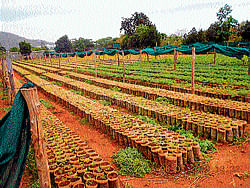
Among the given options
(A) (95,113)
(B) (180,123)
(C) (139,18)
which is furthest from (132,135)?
(C) (139,18)

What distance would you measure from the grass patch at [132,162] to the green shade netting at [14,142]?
7.06 feet

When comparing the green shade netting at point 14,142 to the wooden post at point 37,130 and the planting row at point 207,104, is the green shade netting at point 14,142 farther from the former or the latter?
the planting row at point 207,104

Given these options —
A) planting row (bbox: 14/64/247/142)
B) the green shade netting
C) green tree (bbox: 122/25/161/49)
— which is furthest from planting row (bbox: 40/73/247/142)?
green tree (bbox: 122/25/161/49)

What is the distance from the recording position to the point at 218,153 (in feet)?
15.8

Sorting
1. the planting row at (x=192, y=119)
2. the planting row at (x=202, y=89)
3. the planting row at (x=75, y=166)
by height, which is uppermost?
the planting row at (x=202, y=89)

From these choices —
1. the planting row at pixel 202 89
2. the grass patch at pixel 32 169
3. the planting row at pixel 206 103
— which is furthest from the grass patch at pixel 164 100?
the grass patch at pixel 32 169

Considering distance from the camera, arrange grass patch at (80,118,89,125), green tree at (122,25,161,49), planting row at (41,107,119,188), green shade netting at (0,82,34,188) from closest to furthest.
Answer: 1. green shade netting at (0,82,34,188)
2. planting row at (41,107,119,188)
3. grass patch at (80,118,89,125)
4. green tree at (122,25,161,49)

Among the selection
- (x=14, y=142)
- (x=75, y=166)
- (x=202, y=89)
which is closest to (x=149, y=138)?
(x=75, y=166)

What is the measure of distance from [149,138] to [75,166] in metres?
1.86

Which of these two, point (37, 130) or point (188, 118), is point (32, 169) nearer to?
point (37, 130)

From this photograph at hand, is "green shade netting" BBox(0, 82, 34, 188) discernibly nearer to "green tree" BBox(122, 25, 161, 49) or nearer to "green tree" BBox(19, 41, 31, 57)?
"green tree" BBox(122, 25, 161, 49)

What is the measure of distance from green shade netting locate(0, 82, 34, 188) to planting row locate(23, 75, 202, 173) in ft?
8.52

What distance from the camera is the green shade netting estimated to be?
2.33 m

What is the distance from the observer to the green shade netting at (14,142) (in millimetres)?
2334
